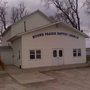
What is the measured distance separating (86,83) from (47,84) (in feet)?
8.88

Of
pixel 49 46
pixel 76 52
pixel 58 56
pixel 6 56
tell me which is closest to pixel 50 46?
pixel 49 46

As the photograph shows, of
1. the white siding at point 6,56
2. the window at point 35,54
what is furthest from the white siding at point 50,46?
the white siding at point 6,56

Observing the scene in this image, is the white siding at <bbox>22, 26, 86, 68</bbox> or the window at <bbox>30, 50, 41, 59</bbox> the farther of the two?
the window at <bbox>30, 50, 41, 59</bbox>

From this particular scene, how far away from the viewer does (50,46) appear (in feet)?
80.5

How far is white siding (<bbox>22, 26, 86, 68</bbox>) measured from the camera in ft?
76.2

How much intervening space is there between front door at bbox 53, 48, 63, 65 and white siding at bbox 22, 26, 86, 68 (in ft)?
0.38

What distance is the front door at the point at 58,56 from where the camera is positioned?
2473cm

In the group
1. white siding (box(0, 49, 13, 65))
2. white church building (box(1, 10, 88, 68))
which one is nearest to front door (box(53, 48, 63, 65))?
white church building (box(1, 10, 88, 68))

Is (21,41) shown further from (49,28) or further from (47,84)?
(47,84)

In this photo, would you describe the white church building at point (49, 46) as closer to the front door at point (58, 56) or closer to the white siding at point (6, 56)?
the front door at point (58, 56)

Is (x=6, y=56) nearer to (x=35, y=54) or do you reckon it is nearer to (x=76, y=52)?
(x=35, y=54)

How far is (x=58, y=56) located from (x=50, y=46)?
156cm

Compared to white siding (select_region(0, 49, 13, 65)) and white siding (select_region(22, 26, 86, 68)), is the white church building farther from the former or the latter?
white siding (select_region(0, 49, 13, 65))

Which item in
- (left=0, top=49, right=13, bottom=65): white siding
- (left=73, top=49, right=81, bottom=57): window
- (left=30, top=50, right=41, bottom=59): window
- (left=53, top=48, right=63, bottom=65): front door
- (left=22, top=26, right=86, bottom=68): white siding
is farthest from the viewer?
(left=0, top=49, right=13, bottom=65): white siding
